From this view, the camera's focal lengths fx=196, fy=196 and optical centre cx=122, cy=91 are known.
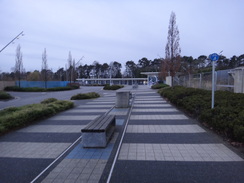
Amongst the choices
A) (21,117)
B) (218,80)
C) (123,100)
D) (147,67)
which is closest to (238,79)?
(218,80)

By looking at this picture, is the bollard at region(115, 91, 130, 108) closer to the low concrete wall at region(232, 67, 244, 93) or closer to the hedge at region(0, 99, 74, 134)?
the hedge at region(0, 99, 74, 134)

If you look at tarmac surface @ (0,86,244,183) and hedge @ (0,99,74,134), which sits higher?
hedge @ (0,99,74,134)

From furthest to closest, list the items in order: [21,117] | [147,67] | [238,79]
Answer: [147,67] < [238,79] < [21,117]

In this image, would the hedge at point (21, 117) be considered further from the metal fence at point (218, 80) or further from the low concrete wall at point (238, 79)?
the metal fence at point (218, 80)

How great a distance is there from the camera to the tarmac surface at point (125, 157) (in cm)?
354

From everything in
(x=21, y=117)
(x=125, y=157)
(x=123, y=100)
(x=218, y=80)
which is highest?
(x=218, y=80)

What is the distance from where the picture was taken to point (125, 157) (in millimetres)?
4367

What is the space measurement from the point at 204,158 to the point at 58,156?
327 cm

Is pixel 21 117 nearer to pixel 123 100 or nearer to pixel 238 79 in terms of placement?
pixel 123 100

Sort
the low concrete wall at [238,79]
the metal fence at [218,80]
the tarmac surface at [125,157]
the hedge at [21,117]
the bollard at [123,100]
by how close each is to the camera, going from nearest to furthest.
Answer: the tarmac surface at [125,157], the hedge at [21,117], the low concrete wall at [238,79], the metal fence at [218,80], the bollard at [123,100]

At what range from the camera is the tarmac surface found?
3.54 metres

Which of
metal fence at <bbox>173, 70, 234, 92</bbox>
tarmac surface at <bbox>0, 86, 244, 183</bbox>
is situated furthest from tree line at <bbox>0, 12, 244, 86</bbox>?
A: tarmac surface at <bbox>0, 86, 244, 183</bbox>


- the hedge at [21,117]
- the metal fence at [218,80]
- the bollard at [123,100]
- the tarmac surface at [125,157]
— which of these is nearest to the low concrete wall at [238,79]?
the metal fence at [218,80]

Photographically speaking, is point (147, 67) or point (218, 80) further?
point (147, 67)
